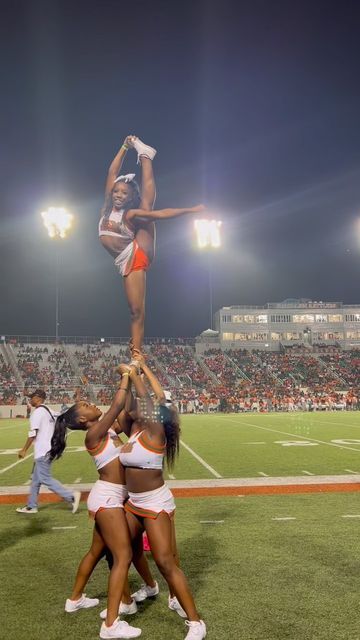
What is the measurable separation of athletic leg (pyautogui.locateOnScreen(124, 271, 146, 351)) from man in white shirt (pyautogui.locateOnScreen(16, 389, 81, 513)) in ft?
10.4

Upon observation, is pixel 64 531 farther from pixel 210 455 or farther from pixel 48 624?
pixel 210 455

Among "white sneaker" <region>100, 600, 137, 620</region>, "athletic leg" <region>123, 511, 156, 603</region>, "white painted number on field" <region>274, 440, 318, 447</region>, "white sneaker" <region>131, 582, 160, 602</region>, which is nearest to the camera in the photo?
"athletic leg" <region>123, 511, 156, 603</region>

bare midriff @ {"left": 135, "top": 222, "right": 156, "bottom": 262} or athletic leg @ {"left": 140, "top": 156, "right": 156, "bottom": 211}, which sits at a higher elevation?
athletic leg @ {"left": 140, "top": 156, "right": 156, "bottom": 211}

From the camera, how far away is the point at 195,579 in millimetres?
5000

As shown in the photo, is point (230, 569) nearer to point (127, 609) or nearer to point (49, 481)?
point (127, 609)

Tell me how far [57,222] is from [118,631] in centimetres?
614

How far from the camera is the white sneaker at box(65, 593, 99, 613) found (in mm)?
4293

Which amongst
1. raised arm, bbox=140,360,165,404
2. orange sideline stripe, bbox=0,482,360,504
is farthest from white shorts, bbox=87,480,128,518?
orange sideline stripe, bbox=0,482,360,504

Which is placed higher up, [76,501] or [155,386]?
[155,386]

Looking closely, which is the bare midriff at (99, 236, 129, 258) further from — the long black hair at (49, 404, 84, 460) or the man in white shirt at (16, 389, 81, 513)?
the man in white shirt at (16, 389, 81, 513)

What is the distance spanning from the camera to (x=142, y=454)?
3.94m

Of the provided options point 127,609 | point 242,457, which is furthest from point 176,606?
point 242,457

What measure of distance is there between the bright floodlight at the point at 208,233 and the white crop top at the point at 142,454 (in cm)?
403

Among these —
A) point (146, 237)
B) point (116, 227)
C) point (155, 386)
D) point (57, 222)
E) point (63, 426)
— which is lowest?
point (63, 426)
